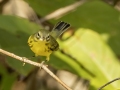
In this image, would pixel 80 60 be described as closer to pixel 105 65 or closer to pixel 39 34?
pixel 105 65

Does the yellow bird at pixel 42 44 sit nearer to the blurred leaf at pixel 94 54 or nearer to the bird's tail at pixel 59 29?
the bird's tail at pixel 59 29

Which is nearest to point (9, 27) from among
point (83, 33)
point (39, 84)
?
point (83, 33)

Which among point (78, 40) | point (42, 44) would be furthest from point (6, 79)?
point (42, 44)

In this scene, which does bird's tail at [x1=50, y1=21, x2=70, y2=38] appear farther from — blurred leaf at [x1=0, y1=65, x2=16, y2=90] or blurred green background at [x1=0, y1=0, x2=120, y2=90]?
blurred leaf at [x1=0, y1=65, x2=16, y2=90]

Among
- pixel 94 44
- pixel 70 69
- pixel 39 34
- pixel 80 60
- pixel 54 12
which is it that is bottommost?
pixel 39 34

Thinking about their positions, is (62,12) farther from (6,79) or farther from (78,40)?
(6,79)

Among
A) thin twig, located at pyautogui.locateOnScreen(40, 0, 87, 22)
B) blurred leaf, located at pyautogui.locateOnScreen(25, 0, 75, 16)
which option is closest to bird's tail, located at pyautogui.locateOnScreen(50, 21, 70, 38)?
blurred leaf, located at pyautogui.locateOnScreen(25, 0, 75, 16)

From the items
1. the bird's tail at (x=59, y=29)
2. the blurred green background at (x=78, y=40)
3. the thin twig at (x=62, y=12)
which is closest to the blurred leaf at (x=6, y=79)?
the blurred green background at (x=78, y=40)
